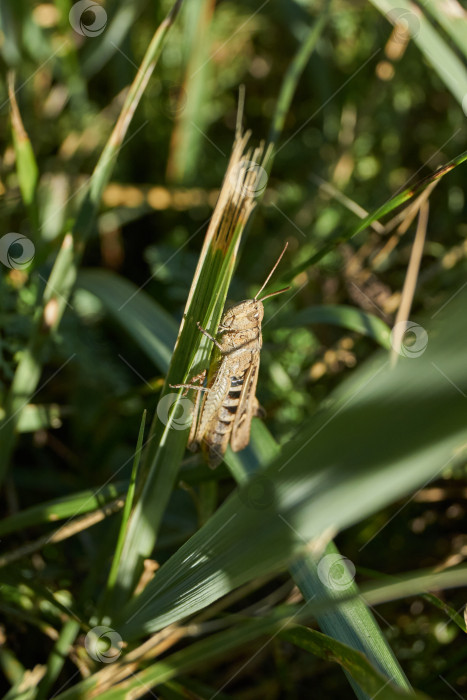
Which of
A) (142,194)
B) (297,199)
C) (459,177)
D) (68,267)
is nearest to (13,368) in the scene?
(68,267)

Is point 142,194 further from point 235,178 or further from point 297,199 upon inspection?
point 235,178

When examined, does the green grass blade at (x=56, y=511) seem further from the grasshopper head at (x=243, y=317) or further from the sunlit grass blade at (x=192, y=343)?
the grasshopper head at (x=243, y=317)

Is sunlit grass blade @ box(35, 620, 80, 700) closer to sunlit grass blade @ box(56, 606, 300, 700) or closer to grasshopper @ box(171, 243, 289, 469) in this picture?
sunlit grass blade @ box(56, 606, 300, 700)

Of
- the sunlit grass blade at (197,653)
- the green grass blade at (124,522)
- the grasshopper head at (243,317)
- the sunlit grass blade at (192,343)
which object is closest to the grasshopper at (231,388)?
the grasshopper head at (243,317)

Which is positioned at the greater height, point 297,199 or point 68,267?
point 297,199

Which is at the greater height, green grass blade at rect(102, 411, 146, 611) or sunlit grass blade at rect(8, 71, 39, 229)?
sunlit grass blade at rect(8, 71, 39, 229)

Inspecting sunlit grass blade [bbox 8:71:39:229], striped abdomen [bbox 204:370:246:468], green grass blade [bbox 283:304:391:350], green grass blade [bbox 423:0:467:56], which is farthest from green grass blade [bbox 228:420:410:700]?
green grass blade [bbox 423:0:467:56]

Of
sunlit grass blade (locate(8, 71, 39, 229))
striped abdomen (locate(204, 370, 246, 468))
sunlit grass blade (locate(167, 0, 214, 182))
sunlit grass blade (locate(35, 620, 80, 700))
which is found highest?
sunlit grass blade (locate(167, 0, 214, 182))
